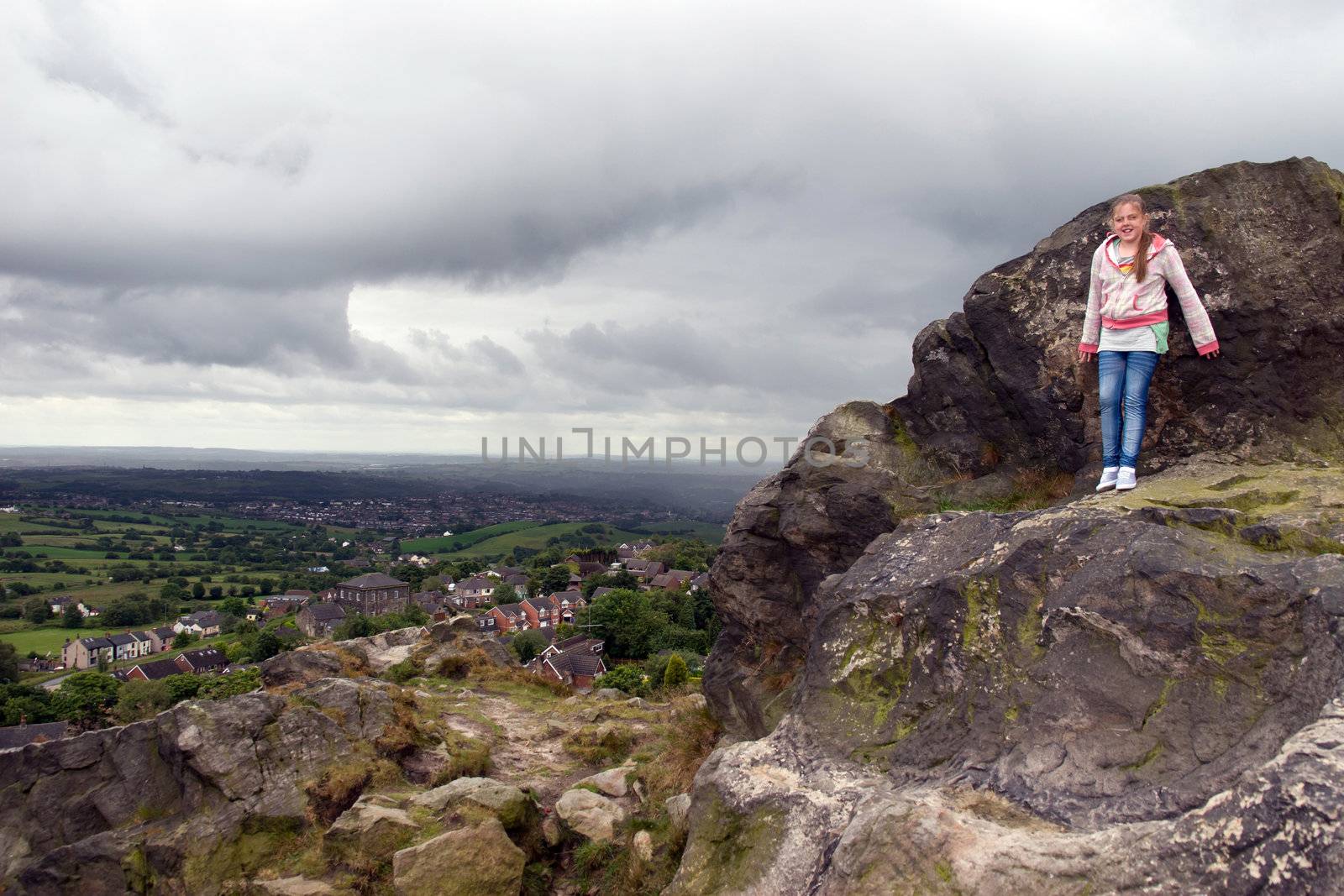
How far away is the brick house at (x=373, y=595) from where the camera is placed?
85500 millimetres

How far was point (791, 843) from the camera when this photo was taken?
6.60 m

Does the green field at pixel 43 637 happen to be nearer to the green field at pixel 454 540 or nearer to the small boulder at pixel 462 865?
the green field at pixel 454 540

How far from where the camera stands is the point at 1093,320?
9328 mm

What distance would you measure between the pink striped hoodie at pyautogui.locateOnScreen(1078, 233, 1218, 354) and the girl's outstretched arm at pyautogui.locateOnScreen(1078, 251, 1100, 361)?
1 cm

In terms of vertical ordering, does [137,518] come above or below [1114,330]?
below

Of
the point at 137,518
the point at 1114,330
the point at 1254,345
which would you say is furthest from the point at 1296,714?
the point at 137,518

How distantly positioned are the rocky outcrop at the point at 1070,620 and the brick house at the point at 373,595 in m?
81.2

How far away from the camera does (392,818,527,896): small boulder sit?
9.72 meters

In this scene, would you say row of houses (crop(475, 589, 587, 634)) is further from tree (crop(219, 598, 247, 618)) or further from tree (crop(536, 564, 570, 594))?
tree (crop(219, 598, 247, 618))

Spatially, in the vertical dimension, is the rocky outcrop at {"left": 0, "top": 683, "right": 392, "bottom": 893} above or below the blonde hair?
below

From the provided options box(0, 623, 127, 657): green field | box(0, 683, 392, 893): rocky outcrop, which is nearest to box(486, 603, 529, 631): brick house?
box(0, 623, 127, 657): green field

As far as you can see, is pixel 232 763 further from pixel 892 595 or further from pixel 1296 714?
pixel 1296 714

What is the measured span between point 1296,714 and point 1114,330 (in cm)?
500

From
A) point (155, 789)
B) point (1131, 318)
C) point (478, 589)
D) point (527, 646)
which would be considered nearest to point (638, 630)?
point (527, 646)
